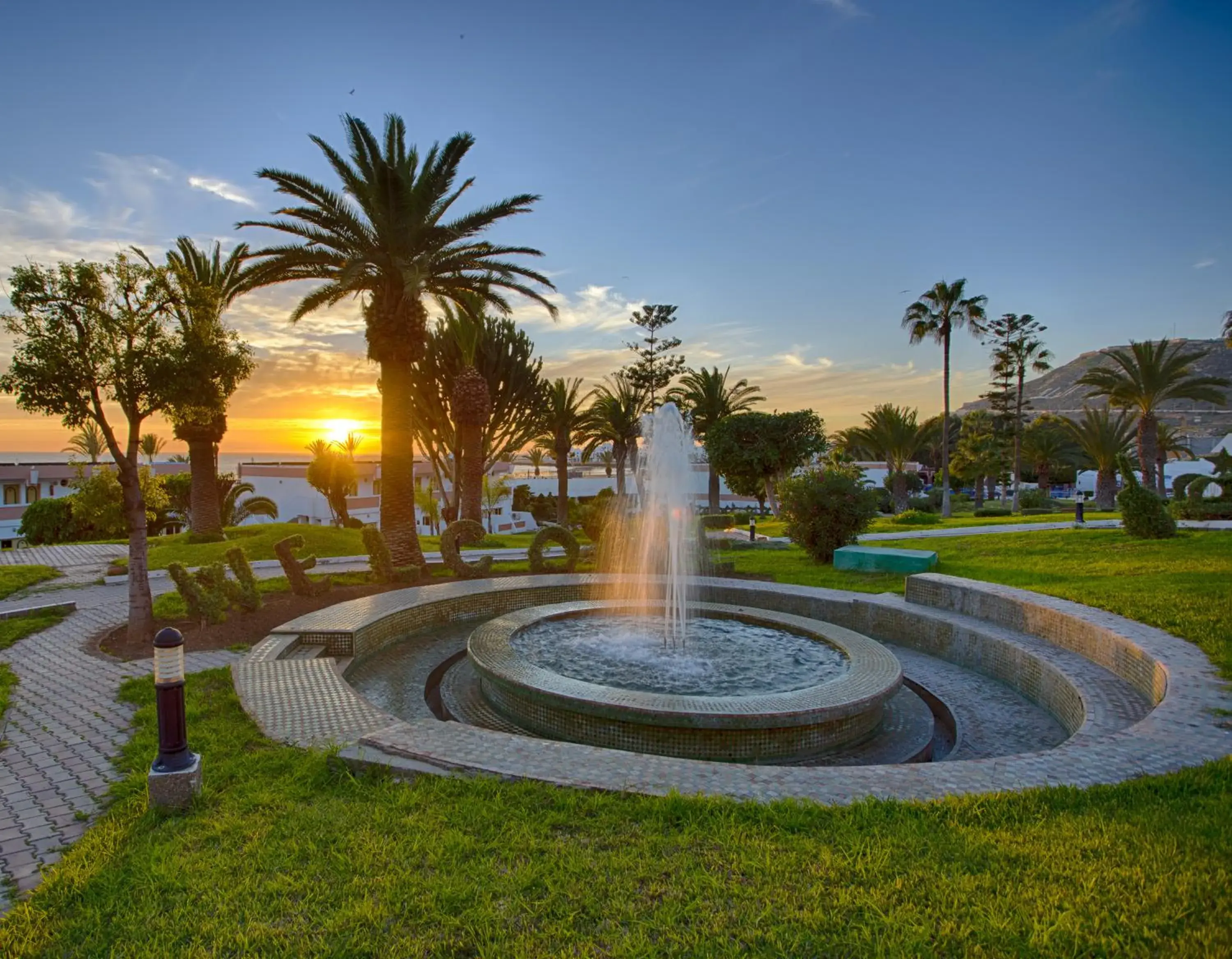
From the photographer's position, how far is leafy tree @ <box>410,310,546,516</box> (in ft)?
73.8

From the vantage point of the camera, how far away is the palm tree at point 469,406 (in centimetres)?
1975

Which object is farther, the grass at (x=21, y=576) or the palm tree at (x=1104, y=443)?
the palm tree at (x=1104, y=443)

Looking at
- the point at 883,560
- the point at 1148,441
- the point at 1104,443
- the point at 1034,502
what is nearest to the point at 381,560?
the point at 883,560

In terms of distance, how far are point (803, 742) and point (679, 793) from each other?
90.4 inches

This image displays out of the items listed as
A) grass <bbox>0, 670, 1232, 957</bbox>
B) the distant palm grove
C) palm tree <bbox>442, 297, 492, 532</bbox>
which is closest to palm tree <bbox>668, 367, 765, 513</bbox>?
the distant palm grove

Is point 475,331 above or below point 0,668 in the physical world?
above

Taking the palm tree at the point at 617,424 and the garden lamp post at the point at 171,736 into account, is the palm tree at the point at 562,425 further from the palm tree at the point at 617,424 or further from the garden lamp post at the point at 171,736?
the garden lamp post at the point at 171,736

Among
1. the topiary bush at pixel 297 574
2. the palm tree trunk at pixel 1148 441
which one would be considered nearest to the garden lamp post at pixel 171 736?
the topiary bush at pixel 297 574

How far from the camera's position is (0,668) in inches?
272

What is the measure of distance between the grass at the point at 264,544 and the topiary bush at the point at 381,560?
6.74ft

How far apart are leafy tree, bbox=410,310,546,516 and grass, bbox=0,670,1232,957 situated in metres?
17.7

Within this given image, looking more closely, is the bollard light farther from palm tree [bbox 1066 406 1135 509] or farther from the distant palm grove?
palm tree [bbox 1066 406 1135 509]

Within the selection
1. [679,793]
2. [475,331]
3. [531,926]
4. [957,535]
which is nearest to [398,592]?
[679,793]

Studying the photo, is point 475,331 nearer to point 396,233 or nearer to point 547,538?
point 396,233
